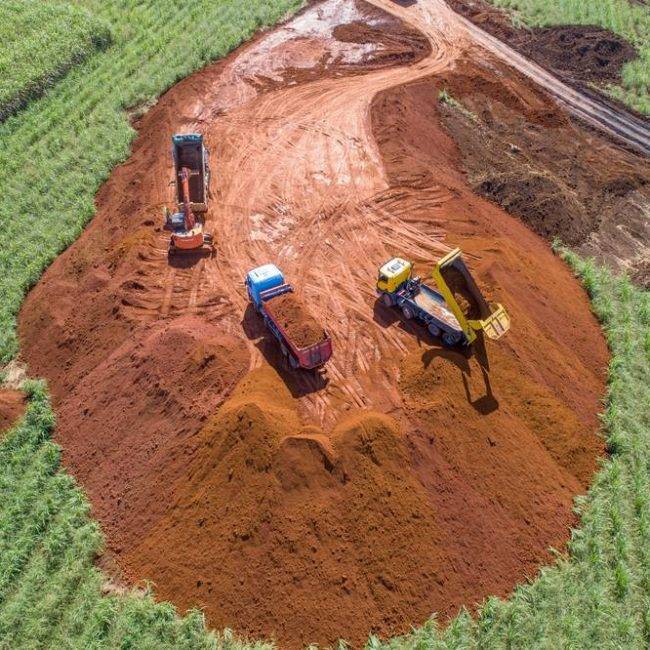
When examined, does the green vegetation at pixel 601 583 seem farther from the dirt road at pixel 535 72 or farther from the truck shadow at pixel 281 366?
the dirt road at pixel 535 72

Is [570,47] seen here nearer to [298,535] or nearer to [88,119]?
[88,119]

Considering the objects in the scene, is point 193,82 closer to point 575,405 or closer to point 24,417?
point 24,417

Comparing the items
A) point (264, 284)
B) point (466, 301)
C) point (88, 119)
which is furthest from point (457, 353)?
point (88, 119)

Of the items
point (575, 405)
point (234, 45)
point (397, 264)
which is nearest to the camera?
point (575, 405)

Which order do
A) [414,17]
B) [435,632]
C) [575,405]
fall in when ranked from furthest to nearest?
[414,17]
[575,405]
[435,632]

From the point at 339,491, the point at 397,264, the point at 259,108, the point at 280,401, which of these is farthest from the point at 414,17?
the point at 339,491

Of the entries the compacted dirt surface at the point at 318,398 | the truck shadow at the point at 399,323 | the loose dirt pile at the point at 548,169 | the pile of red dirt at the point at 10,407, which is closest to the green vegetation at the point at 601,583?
the compacted dirt surface at the point at 318,398

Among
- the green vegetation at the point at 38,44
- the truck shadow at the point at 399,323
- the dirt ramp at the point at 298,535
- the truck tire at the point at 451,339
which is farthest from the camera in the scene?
the green vegetation at the point at 38,44
